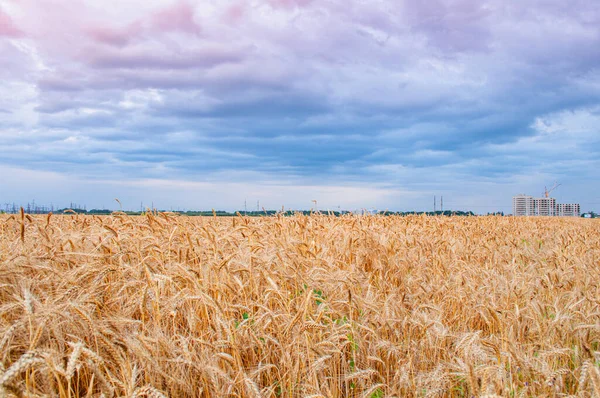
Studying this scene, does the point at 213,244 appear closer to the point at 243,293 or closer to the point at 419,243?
the point at 243,293

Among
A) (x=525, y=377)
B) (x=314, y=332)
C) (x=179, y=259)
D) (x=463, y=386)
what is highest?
(x=179, y=259)

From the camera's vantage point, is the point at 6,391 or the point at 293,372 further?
the point at 293,372

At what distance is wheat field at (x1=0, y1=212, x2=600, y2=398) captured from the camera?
2.50m

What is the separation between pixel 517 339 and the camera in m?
4.13

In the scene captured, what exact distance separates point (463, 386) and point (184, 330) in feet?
8.20

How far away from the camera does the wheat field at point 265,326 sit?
2498mm

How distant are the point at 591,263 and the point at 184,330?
7.28m

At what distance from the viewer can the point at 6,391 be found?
6.19 feet

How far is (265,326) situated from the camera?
2.93 meters

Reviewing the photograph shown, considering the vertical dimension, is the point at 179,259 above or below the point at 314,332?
above

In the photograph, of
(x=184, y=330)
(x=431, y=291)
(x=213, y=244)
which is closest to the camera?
(x=184, y=330)

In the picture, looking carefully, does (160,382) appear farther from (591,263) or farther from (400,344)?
(591,263)

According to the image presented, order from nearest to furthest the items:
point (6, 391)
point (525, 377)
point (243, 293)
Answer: point (6, 391) → point (525, 377) → point (243, 293)

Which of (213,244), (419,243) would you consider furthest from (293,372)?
(419,243)
